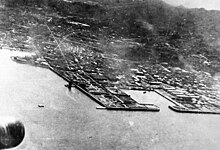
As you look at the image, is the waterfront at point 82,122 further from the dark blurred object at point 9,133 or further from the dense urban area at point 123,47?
the dark blurred object at point 9,133

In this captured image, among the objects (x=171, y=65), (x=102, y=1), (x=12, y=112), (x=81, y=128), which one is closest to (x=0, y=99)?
(x=12, y=112)

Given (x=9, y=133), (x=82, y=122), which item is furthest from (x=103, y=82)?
(x=9, y=133)

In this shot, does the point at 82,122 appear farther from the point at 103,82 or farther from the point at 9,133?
the point at 9,133

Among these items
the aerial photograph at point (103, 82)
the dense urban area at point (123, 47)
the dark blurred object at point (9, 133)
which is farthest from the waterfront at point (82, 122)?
the dark blurred object at point (9, 133)

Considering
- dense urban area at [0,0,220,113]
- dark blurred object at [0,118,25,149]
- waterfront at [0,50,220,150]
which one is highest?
dark blurred object at [0,118,25,149]

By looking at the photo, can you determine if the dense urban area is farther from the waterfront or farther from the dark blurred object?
the dark blurred object

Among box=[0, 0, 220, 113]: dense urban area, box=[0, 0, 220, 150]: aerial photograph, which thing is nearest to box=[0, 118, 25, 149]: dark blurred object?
box=[0, 0, 220, 150]: aerial photograph
